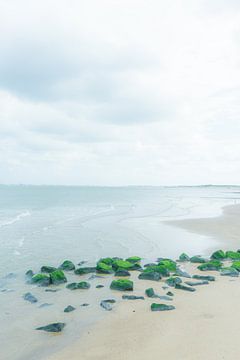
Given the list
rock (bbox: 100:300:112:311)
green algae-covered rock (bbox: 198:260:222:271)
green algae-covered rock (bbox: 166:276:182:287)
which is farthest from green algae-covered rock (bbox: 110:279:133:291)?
green algae-covered rock (bbox: 198:260:222:271)

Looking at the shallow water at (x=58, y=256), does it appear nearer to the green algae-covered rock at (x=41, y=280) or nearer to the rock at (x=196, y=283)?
the green algae-covered rock at (x=41, y=280)

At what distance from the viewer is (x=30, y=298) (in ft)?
38.2

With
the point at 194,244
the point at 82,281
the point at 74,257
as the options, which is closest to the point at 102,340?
the point at 82,281

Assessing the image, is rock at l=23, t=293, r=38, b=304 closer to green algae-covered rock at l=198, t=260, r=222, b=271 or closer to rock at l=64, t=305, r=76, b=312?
rock at l=64, t=305, r=76, b=312

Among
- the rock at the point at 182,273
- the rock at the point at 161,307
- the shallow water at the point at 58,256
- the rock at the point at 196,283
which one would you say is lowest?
the shallow water at the point at 58,256

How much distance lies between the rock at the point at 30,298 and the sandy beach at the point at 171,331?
2.96 meters

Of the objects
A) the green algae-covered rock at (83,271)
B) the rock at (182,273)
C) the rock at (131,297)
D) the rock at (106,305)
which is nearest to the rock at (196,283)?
the rock at (182,273)

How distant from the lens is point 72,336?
28.1ft

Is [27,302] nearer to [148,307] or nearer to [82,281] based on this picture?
[82,281]

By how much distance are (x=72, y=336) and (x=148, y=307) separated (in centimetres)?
276

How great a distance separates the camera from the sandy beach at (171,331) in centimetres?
727

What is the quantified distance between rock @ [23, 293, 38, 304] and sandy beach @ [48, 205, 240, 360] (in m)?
2.96

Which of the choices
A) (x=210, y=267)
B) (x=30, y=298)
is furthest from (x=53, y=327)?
(x=210, y=267)

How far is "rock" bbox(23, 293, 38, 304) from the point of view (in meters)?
11.4
